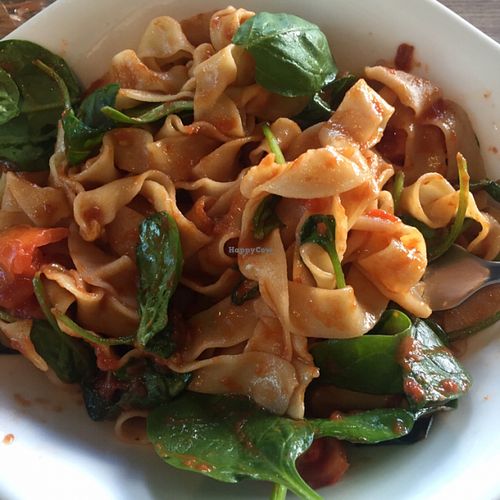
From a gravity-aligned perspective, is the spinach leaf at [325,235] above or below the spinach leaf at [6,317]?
above

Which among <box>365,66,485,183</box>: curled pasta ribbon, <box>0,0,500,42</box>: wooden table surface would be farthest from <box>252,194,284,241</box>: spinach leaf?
<box>0,0,500,42</box>: wooden table surface

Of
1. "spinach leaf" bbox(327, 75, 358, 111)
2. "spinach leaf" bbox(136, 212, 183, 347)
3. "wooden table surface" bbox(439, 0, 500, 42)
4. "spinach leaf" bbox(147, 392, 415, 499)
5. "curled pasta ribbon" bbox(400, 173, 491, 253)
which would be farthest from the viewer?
"wooden table surface" bbox(439, 0, 500, 42)

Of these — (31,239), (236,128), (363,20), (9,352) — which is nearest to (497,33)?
(363,20)

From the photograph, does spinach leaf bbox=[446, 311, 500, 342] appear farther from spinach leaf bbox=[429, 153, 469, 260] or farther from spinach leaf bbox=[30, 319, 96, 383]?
spinach leaf bbox=[30, 319, 96, 383]

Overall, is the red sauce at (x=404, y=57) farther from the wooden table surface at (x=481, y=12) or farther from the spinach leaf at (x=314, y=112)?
the wooden table surface at (x=481, y=12)

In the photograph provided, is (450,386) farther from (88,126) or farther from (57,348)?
(88,126)

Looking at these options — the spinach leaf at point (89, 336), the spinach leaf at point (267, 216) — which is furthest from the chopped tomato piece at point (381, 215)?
the spinach leaf at point (89, 336)
